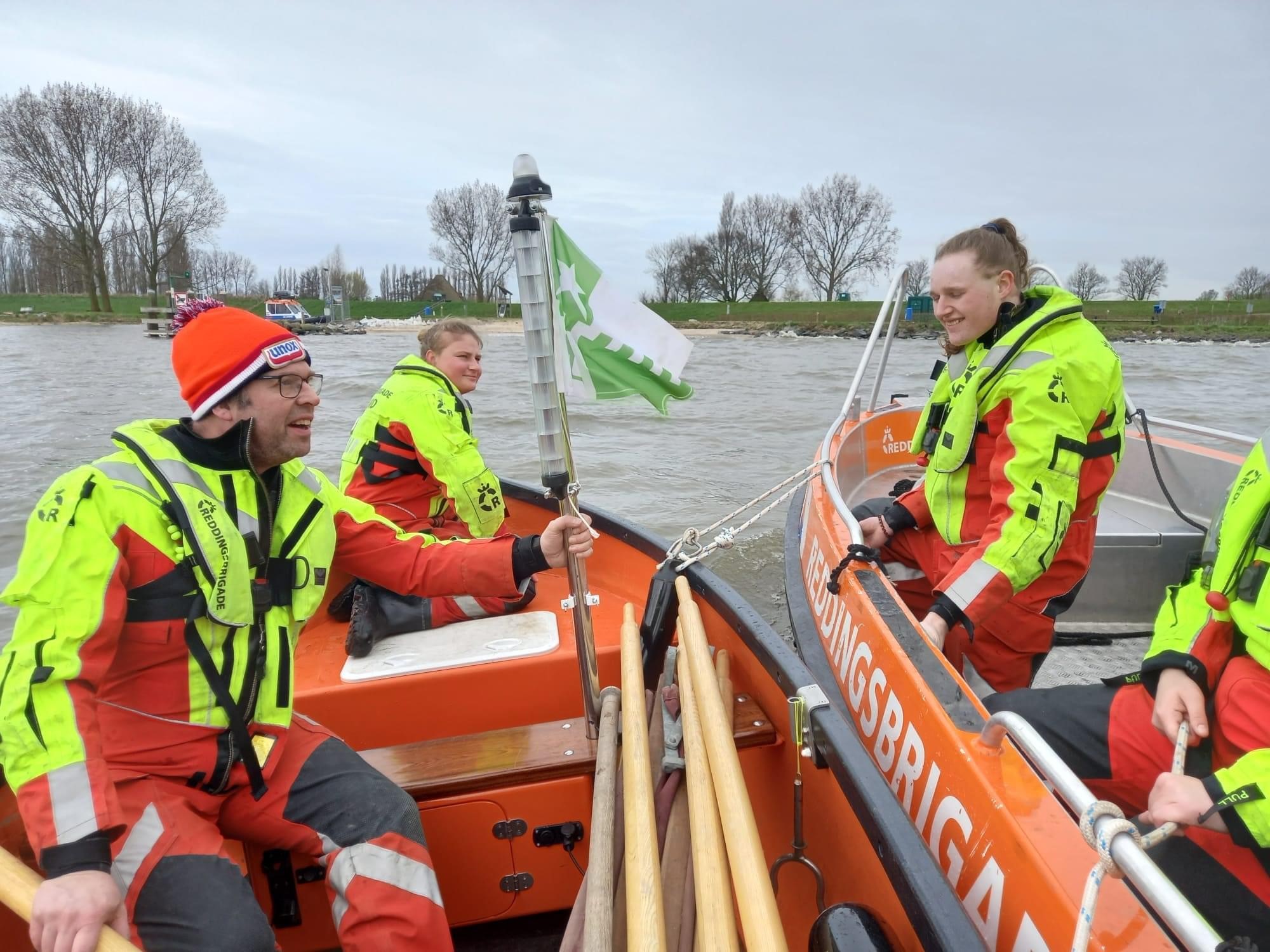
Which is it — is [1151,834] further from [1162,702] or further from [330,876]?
[330,876]

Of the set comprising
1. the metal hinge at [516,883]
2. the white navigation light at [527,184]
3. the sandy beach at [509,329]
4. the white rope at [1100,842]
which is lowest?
the metal hinge at [516,883]

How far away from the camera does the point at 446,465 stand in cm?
346

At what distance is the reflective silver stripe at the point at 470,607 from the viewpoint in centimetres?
318

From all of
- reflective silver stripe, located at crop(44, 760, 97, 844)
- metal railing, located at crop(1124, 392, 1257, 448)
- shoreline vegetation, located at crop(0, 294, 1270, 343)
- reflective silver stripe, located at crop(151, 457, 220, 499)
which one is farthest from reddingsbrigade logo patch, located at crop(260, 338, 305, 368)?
shoreline vegetation, located at crop(0, 294, 1270, 343)

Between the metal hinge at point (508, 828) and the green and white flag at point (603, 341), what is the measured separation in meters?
1.21

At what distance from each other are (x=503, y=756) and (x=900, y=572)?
1643 mm

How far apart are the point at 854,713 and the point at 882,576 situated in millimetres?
439

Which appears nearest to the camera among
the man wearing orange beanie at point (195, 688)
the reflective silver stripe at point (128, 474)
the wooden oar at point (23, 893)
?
the wooden oar at point (23, 893)

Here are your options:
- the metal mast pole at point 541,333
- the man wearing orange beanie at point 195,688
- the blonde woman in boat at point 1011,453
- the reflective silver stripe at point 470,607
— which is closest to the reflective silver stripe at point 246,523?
the man wearing orange beanie at point 195,688

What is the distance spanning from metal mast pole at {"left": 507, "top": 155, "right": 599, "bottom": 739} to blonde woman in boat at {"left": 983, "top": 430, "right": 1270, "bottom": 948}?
49.3 inches

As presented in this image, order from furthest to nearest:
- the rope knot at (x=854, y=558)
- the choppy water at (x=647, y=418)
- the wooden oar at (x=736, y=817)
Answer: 1. the choppy water at (x=647, y=418)
2. the rope knot at (x=854, y=558)
3. the wooden oar at (x=736, y=817)

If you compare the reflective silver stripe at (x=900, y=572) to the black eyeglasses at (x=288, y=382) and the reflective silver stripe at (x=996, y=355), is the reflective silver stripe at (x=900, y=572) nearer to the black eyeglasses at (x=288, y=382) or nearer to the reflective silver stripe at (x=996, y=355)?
the reflective silver stripe at (x=996, y=355)

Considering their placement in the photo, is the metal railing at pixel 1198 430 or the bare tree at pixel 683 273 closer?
the metal railing at pixel 1198 430

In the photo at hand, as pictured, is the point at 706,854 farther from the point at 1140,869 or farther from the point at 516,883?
the point at 516,883
